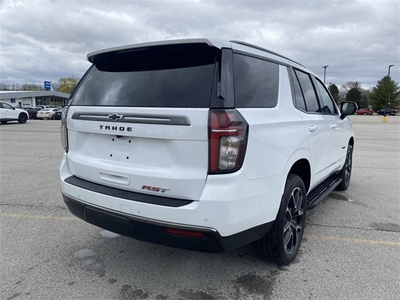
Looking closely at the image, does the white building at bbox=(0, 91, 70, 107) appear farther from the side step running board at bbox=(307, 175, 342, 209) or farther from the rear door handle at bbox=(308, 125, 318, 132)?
the rear door handle at bbox=(308, 125, 318, 132)

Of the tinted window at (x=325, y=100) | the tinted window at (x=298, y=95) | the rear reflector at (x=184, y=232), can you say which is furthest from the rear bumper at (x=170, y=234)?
the tinted window at (x=325, y=100)

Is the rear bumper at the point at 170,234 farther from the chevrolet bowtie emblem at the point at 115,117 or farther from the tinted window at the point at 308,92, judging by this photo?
the tinted window at the point at 308,92

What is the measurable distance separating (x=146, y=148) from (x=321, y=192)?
8.64 ft

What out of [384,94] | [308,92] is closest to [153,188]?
[308,92]

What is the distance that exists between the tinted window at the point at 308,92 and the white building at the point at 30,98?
219 ft

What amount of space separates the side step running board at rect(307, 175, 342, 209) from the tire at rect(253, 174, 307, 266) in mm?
358

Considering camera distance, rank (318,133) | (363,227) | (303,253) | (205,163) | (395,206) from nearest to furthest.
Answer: (205,163) → (303,253) → (318,133) → (363,227) → (395,206)

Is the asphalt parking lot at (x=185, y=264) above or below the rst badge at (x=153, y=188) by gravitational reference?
below

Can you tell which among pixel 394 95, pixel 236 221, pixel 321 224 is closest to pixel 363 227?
pixel 321 224

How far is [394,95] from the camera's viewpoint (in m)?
72.3

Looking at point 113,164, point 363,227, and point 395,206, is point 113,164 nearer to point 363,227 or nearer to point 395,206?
point 363,227

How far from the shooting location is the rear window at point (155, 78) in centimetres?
226

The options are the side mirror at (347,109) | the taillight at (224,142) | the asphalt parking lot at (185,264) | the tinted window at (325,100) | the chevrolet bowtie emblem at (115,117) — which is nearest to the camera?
the taillight at (224,142)

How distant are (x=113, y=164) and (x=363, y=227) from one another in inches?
125
